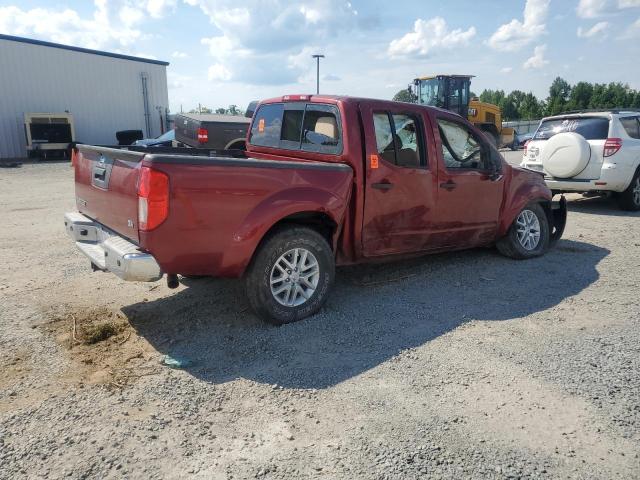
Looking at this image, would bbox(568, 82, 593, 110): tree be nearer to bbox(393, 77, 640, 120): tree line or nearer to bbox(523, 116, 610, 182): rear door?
bbox(393, 77, 640, 120): tree line

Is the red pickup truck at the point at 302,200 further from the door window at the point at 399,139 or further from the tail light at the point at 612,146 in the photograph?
the tail light at the point at 612,146

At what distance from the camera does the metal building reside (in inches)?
885

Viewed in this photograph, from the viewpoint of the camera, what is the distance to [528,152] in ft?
32.3

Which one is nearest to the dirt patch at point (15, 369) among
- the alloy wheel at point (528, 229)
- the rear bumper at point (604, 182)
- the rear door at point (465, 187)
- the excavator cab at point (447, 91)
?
the rear door at point (465, 187)

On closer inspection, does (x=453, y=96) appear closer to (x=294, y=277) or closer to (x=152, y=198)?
(x=294, y=277)

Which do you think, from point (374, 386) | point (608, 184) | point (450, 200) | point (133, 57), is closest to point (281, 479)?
point (374, 386)

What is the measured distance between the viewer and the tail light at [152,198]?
335cm

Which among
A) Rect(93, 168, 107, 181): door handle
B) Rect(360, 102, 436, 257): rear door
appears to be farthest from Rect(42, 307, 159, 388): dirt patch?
Rect(360, 102, 436, 257): rear door

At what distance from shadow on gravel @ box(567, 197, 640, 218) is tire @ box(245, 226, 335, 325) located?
7.35 meters

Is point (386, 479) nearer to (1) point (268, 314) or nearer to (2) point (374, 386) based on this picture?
(2) point (374, 386)

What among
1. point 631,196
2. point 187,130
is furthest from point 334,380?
point 187,130

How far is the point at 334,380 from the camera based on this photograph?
3.35 meters

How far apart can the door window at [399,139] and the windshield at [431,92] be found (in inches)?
702

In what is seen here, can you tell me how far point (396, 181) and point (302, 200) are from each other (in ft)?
3.68
